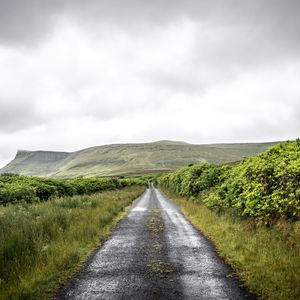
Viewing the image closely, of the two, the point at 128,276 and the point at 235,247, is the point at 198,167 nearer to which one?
the point at 235,247

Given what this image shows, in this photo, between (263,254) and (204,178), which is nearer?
(263,254)

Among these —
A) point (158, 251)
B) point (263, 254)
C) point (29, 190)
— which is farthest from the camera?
point (29, 190)

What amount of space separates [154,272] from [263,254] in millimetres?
3177

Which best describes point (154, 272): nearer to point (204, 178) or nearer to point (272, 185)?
point (272, 185)

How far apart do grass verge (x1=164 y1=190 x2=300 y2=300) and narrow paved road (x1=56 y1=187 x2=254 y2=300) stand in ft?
1.34

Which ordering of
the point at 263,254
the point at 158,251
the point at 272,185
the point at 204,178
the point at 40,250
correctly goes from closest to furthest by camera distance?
the point at 263,254, the point at 40,250, the point at 158,251, the point at 272,185, the point at 204,178

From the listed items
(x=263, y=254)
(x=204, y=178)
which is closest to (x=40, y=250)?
(x=263, y=254)

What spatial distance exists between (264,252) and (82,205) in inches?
546

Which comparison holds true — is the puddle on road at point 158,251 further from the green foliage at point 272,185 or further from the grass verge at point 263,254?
the green foliage at point 272,185

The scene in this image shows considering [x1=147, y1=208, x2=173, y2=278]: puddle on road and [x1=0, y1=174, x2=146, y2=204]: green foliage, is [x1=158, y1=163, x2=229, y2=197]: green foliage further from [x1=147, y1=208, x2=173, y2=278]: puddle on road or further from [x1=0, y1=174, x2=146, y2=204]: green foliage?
[x1=0, y1=174, x2=146, y2=204]: green foliage

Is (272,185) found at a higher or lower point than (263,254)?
higher

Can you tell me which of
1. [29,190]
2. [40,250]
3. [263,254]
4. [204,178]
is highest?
[204,178]

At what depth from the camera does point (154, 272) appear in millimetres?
8820

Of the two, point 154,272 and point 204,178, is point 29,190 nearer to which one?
point 204,178
